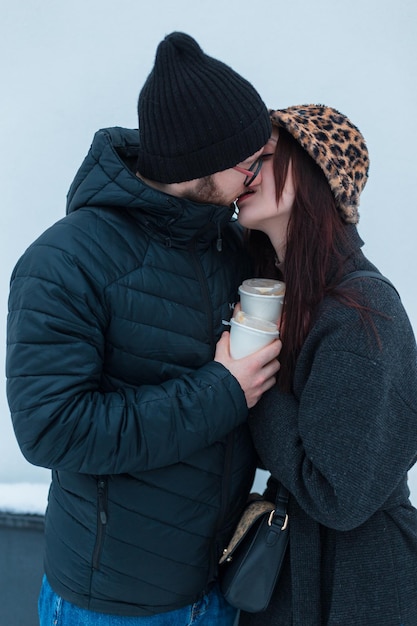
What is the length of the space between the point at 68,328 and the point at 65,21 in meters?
1.43

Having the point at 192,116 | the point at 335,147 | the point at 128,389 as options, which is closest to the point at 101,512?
the point at 128,389

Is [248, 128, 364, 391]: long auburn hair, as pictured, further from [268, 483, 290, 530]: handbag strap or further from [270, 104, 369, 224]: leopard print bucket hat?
[268, 483, 290, 530]: handbag strap

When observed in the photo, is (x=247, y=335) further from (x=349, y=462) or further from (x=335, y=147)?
(x=335, y=147)

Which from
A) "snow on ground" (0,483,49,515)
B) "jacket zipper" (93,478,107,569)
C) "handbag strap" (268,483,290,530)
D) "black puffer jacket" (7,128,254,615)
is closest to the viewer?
"black puffer jacket" (7,128,254,615)

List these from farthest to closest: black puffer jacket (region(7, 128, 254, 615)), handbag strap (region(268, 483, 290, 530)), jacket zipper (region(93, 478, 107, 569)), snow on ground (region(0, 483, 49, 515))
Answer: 1. snow on ground (region(0, 483, 49, 515))
2. handbag strap (region(268, 483, 290, 530))
3. jacket zipper (region(93, 478, 107, 569))
4. black puffer jacket (region(7, 128, 254, 615))

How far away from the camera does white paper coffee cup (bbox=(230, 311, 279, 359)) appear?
1.33 m

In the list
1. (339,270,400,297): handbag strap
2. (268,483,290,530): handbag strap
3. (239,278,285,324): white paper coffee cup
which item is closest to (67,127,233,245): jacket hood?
(239,278,285,324): white paper coffee cup

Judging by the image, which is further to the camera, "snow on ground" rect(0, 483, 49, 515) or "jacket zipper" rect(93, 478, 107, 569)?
"snow on ground" rect(0, 483, 49, 515)

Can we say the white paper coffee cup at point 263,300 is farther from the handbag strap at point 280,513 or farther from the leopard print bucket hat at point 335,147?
the handbag strap at point 280,513

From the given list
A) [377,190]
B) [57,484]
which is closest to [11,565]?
[57,484]

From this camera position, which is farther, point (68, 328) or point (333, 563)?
point (333, 563)

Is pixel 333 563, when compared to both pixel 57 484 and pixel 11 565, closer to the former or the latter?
pixel 57 484

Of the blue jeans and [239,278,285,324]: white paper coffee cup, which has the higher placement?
[239,278,285,324]: white paper coffee cup

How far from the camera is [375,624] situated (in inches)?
55.7
